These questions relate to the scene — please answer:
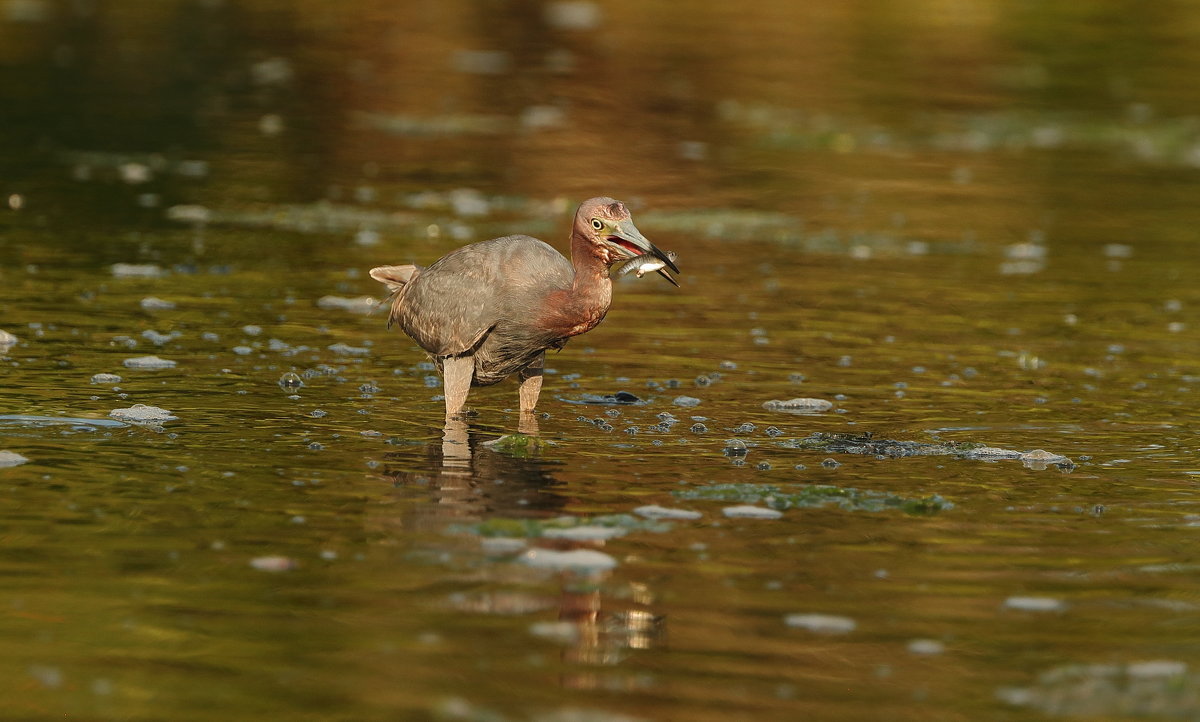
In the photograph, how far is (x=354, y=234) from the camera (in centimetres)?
1638

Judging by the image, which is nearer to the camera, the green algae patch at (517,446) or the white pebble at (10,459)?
the white pebble at (10,459)

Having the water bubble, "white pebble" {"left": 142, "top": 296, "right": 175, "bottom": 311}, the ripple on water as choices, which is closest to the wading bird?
the water bubble

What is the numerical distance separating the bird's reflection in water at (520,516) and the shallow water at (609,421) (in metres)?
0.03

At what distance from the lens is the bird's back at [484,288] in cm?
1000

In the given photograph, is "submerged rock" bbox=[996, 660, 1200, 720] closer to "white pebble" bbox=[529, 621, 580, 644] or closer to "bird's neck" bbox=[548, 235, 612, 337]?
"white pebble" bbox=[529, 621, 580, 644]

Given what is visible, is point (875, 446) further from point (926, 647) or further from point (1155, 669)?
point (1155, 669)

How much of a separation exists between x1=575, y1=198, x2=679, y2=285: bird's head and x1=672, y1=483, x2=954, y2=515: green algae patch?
1.36 m

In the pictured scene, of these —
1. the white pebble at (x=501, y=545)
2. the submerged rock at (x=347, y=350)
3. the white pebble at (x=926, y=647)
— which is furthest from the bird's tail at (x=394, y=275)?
the white pebble at (x=926, y=647)

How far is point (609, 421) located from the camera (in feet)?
34.2

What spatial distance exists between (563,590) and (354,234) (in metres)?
9.68

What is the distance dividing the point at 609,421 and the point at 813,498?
2.06m

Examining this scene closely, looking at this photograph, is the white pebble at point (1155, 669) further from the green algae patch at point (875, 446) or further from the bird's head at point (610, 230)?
the bird's head at point (610, 230)

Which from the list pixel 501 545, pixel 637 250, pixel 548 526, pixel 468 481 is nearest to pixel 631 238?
pixel 637 250

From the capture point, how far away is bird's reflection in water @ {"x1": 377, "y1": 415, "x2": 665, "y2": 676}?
6.66 meters
